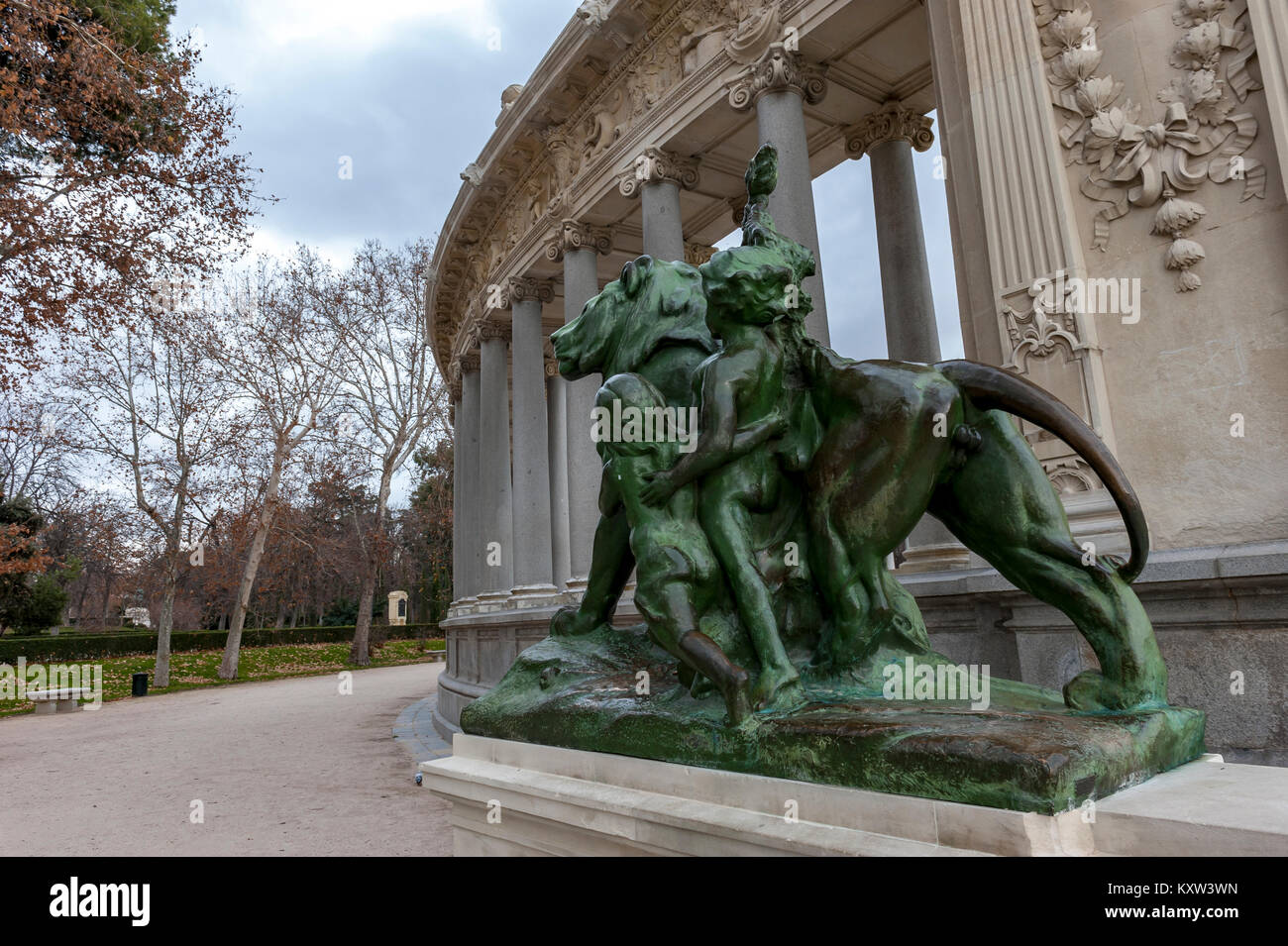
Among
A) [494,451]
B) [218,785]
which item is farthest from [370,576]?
[218,785]

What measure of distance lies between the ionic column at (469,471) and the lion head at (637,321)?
18.0 meters

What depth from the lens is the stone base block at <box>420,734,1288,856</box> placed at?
6.23 feet

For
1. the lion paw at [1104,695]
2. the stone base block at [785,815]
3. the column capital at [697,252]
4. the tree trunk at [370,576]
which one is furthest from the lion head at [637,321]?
the tree trunk at [370,576]

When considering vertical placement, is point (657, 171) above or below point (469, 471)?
above

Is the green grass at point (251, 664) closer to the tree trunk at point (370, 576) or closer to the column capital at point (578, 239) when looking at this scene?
the tree trunk at point (370, 576)

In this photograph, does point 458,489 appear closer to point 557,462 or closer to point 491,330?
point 557,462

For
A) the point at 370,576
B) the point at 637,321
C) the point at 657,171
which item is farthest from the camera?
the point at 370,576

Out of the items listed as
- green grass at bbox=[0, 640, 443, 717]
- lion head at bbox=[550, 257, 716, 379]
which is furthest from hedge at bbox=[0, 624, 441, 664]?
lion head at bbox=[550, 257, 716, 379]

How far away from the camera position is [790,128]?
425 inches

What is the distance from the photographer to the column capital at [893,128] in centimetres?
1278

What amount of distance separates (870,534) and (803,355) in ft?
2.74

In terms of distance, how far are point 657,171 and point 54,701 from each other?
21595 millimetres

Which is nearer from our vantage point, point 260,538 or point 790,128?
point 790,128
